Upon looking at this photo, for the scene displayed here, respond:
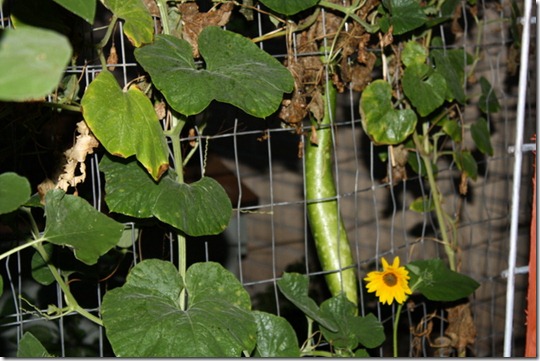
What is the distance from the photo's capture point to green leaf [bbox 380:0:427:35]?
1.12 metres

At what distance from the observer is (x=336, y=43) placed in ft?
3.66

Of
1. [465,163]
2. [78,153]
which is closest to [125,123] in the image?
[78,153]

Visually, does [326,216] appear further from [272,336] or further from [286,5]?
[286,5]

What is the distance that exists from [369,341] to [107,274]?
387 millimetres

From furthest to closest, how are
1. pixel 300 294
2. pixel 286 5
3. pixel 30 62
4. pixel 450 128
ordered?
pixel 450 128
pixel 300 294
pixel 286 5
pixel 30 62

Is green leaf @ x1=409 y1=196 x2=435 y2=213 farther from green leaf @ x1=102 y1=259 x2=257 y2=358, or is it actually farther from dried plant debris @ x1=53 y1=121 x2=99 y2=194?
dried plant debris @ x1=53 y1=121 x2=99 y2=194

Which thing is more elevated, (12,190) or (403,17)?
(403,17)

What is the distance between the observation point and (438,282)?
1.23 meters

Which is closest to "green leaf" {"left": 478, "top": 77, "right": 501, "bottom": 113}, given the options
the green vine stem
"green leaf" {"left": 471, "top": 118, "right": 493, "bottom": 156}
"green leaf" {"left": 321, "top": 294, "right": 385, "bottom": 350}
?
"green leaf" {"left": 471, "top": 118, "right": 493, "bottom": 156}

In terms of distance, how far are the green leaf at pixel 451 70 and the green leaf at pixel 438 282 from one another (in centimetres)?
27

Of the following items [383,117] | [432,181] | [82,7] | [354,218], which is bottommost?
[354,218]

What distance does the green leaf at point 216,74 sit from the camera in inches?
33.2

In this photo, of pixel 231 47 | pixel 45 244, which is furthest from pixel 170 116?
pixel 45 244

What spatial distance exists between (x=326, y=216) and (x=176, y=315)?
15.1 inches
